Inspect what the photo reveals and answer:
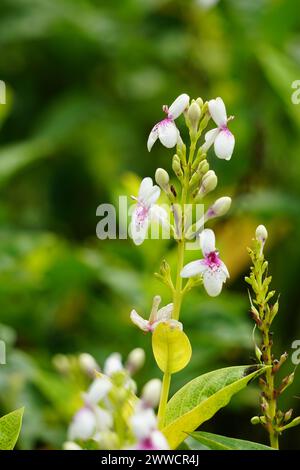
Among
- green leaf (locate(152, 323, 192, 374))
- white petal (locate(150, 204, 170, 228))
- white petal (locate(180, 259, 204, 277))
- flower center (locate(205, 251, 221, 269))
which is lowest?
green leaf (locate(152, 323, 192, 374))

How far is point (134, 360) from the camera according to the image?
1106mm

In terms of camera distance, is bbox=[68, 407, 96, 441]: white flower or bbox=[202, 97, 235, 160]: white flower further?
bbox=[202, 97, 235, 160]: white flower

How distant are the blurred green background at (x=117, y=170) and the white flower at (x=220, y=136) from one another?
41.7 inches

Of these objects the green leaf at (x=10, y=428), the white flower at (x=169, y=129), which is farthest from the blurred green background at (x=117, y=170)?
the white flower at (x=169, y=129)

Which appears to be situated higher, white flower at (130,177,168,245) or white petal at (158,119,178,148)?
white petal at (158,119,178,148)

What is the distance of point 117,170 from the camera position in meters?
3.36

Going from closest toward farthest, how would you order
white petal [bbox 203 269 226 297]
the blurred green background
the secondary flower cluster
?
the secondary flower cluster
white petal [bbox 203 269 226 297]
the blurred green background

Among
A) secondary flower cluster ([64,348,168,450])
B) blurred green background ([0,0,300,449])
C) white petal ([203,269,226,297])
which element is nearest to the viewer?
secondary flower cluster ([64,348,168,450])

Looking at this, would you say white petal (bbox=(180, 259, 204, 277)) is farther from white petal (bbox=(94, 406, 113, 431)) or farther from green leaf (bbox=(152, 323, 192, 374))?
white petal (bbox=(94, 406, 113, 431))

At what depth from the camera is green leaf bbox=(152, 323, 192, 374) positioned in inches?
44.4

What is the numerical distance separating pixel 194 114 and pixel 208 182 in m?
0.09

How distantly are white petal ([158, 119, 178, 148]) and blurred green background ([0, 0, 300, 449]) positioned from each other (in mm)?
1060

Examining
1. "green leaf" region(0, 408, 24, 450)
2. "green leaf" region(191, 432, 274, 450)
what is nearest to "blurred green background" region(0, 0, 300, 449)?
"green leaf" region(0, 408, 24, 450)

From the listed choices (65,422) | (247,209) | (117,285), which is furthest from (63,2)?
(65,422)
